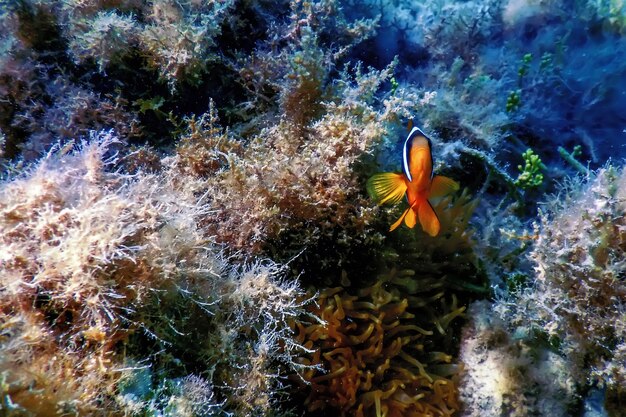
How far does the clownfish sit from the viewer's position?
6.70 feet

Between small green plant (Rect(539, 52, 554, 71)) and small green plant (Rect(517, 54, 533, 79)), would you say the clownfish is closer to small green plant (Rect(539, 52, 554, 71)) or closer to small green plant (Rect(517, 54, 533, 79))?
small green plant (Rect(517, 54, 533, 79))

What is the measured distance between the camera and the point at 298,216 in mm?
2729

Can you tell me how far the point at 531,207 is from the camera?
4070 millimetres

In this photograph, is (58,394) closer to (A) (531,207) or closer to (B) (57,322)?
(B) (57,322)

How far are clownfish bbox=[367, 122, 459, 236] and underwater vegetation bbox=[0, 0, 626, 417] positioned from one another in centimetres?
1

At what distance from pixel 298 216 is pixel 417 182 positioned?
36.8 inches

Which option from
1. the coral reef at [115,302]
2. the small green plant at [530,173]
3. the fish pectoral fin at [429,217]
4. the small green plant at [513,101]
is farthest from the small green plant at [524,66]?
the coral reef at [115,302]

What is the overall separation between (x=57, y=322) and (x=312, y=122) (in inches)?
81.6

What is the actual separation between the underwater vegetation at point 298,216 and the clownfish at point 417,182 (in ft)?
0.04

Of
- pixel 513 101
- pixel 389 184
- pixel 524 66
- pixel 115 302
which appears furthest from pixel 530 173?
pixel 115 302

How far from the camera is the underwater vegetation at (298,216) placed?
6.12 feet

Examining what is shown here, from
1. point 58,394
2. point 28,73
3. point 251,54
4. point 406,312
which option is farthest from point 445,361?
point 28,73

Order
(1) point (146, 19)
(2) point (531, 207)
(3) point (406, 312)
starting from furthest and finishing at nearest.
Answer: (2) point (531, 207) < (1) point (146, 19) < (3) point (406, 312)

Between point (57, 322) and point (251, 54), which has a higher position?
point (251, 54)
